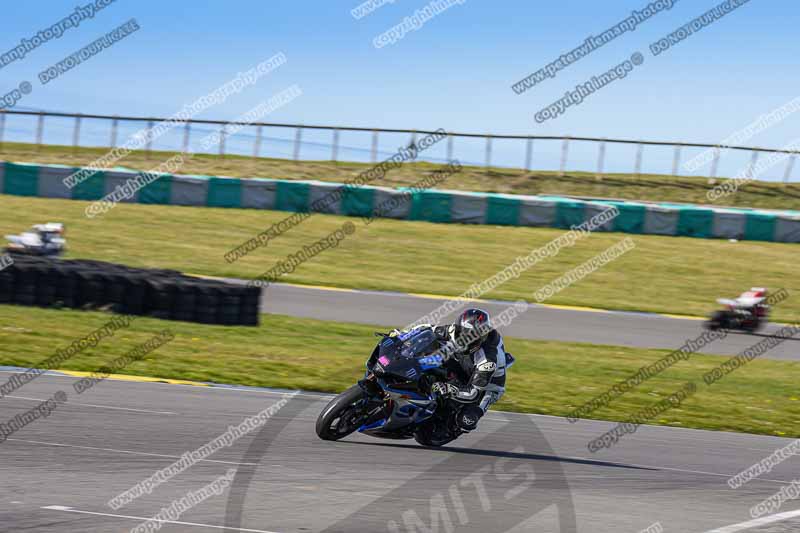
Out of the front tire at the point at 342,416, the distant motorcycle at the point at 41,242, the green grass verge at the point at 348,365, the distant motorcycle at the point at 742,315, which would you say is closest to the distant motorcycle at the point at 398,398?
the front tire at the point at 342,416

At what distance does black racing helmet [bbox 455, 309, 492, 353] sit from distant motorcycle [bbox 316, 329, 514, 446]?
0.85ft

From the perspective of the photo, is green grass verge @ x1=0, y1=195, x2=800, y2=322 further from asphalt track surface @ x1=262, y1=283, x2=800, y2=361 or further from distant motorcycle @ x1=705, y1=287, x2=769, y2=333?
distant motorcycle @ x1=705, y1=287, x2=769, y2=333

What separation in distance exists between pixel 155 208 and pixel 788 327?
17.8 m

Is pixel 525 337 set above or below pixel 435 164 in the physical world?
below

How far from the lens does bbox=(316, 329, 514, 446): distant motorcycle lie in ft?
31.2

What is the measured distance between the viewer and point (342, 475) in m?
8.66

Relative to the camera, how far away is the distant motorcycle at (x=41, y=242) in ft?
71.0

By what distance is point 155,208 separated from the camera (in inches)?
1181

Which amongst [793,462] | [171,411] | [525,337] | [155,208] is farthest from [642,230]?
[171,411]

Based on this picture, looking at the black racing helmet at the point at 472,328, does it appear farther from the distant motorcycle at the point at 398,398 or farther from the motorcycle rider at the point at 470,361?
the distant motorcycle at the point at 398,398

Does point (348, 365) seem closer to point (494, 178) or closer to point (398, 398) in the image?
point (398, 398)

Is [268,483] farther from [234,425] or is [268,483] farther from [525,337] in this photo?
[525,337]

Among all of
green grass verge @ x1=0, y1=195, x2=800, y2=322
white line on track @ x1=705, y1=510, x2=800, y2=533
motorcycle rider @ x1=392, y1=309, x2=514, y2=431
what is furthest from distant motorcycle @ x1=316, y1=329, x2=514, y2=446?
green grass verge @ x1=0, y1=195, x2=800, y2=322

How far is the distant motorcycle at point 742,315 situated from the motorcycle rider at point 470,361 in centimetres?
1240
